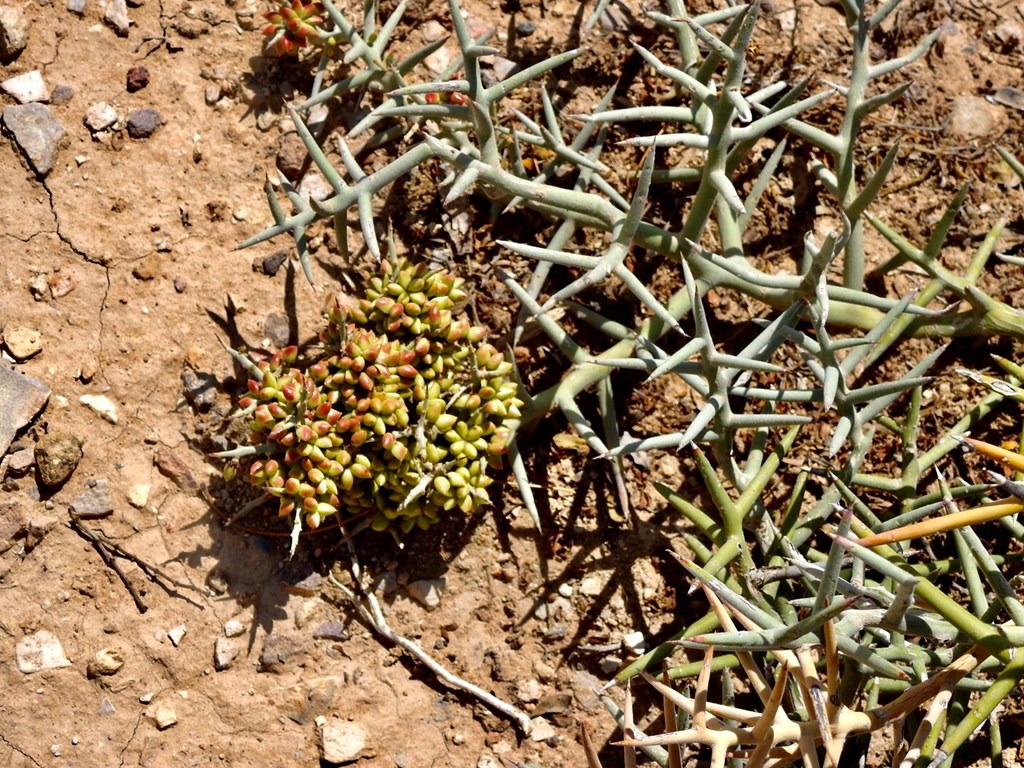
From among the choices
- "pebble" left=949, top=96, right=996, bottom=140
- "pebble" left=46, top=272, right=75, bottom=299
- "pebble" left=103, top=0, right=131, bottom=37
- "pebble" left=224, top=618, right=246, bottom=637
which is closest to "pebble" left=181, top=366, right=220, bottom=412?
"pebble" left=46, top=272, right=75, bottom=299

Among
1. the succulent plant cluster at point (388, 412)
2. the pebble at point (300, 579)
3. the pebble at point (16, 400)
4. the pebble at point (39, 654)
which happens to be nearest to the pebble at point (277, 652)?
the pebble at point (300, 579)

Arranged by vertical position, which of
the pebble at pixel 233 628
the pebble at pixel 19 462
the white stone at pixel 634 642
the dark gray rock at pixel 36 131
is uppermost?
the dark gray rock at pixel 36 131

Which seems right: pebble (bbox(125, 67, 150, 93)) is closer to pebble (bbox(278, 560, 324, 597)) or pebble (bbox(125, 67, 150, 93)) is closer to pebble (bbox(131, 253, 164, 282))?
pebble (bbox(131, 253, 164, 282))

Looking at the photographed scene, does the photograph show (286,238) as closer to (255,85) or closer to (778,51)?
(255,85)

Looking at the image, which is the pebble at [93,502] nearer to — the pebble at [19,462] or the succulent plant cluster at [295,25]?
the pebble at [19,462]

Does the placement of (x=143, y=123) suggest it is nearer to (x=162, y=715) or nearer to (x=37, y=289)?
(x=37, y=289)

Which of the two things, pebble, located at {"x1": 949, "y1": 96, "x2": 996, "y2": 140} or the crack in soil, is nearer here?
the crack in soil
